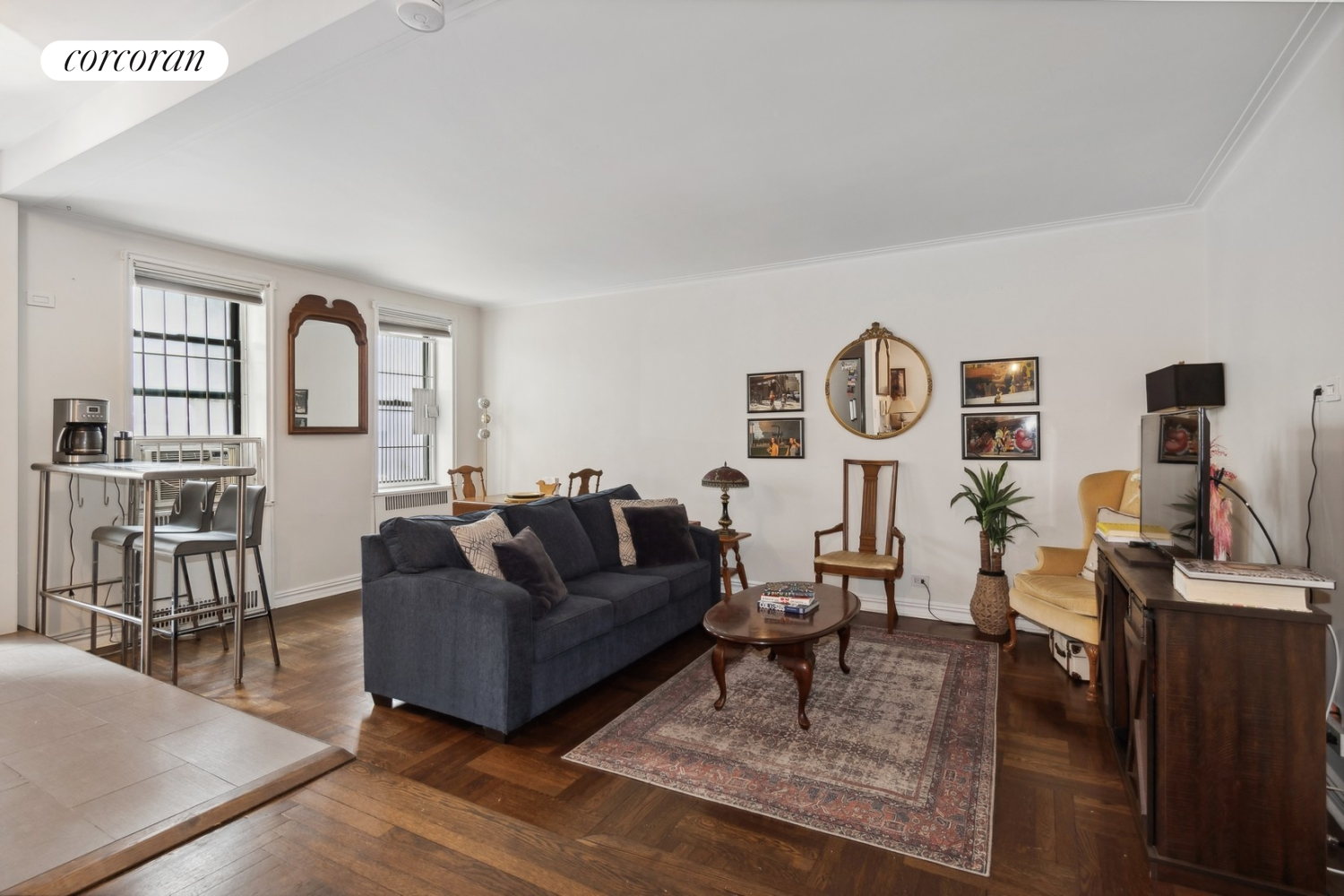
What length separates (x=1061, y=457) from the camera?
4.40 metres

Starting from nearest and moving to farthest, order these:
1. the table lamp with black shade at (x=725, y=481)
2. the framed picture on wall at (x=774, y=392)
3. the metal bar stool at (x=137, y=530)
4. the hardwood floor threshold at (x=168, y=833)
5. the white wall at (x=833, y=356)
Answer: the hardwood floor threshold at (x=168, y=833) < the metal bar stool at (x=137, y=530) < the white wall at (x=833, y=356) < the table lamp with black shade at (x=725, y=481) < the framed picture on wall at (x=774, y=392)

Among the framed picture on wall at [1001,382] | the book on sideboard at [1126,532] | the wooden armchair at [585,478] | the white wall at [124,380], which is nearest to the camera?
the book on sideboard at [1126,532]

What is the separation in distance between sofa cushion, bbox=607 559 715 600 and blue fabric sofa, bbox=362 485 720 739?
158mm

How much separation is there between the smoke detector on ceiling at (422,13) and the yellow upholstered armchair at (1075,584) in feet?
12.3

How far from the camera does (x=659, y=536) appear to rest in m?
4.32

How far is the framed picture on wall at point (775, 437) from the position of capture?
535 centimetres

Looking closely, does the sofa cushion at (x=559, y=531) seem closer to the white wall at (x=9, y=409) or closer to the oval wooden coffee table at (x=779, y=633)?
the oval wooden coffee table at (x=779, y=633)

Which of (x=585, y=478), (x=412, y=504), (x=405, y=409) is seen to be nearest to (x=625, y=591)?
(x=585, y=478)

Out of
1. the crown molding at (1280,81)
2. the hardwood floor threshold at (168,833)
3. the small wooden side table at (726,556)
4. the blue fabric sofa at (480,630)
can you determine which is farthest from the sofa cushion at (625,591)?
the crown molding at (1280,81)

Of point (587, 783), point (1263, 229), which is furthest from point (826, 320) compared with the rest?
point (587, 783)

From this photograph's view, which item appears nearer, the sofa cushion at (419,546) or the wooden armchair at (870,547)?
the sofa cushion at (419,546)

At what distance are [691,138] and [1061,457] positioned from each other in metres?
3.25

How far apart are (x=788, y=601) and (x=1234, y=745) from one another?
172cm

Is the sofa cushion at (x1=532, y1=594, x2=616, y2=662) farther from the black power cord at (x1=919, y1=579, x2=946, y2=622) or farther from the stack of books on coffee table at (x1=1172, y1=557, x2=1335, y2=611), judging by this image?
the black power cord at (x1=919, y1=579, x2=946, y2=622)
